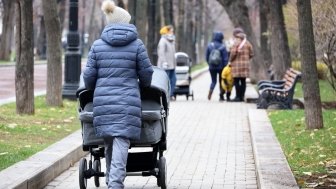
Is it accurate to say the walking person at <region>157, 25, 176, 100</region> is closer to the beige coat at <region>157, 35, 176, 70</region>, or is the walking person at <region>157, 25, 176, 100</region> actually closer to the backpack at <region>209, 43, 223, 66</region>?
the beige coat at <region>157, 35, 176, 70</region>

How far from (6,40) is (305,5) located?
4243cm

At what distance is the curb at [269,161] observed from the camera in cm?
875

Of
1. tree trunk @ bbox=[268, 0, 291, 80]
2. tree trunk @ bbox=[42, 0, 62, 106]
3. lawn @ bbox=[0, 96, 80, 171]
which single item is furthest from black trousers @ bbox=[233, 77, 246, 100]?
lawn @ bbox=[0, 96, 80, 171]

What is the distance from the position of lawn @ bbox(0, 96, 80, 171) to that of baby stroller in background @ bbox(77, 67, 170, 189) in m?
1.17

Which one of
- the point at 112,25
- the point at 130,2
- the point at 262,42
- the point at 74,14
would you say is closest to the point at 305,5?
the point at 112,25

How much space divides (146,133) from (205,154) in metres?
4.19

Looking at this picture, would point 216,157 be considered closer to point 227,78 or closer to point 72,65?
point 72,65

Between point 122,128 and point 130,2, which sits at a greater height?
point 130,2

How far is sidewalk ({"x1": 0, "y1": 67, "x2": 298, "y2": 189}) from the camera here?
383 inches

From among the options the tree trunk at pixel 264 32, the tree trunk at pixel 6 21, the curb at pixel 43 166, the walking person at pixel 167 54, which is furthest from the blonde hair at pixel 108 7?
the tree trunk at pixel 6 21

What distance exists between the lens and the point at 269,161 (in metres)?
10.4

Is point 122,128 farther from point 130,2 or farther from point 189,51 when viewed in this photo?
point 189,51

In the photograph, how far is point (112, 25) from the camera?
8570mm

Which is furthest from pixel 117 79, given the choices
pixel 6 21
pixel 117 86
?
pixel 6 21
